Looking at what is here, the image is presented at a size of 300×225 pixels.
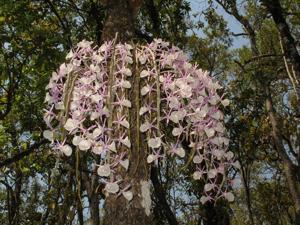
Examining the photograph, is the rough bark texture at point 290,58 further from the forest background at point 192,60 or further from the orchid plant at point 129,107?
the orchid plant at point 129,107

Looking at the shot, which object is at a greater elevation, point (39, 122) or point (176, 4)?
point (176, 4)

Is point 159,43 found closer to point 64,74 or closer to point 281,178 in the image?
point 64,74

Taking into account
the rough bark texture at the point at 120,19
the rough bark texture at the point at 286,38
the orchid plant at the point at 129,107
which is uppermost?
the rough bark texture at the point at 286,38

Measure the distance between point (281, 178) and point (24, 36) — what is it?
66.3ft

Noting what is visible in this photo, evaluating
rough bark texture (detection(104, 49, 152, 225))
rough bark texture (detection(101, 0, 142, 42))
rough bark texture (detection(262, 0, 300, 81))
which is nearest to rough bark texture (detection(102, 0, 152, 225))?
rough bark texture (detection(104, 49, 152, 225))

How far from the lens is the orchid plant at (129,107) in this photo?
2336 millimetres

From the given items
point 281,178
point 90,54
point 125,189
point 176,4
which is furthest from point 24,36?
point 281,178

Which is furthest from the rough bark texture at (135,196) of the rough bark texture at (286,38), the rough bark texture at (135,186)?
the rough bark texture at (286,38)

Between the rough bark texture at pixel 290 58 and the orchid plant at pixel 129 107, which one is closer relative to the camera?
the orchid plant at pixel 129 107

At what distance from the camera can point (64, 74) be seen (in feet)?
9.02

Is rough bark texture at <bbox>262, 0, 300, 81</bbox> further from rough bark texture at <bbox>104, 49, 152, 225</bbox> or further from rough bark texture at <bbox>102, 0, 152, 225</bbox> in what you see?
rough bark texture at <bbox>104, 49, 152, 225</bbox>

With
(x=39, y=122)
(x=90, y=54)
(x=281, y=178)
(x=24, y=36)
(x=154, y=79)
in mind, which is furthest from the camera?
(x=281, y=178)

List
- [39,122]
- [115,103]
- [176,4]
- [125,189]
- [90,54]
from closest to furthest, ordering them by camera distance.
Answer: [125,189]
[115,103]
[90,54]
[39,122]
[176,4]

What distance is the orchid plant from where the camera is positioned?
7.66 ft
